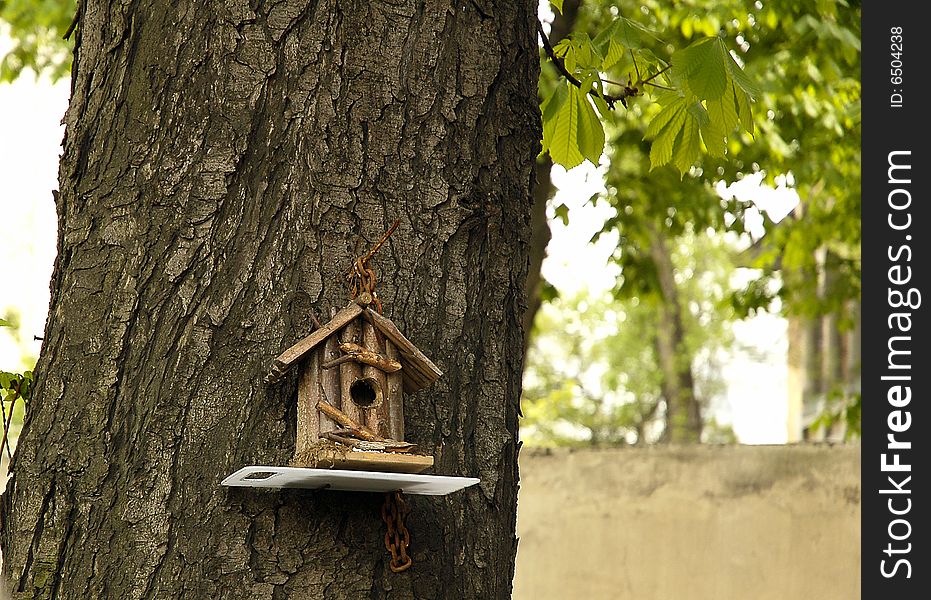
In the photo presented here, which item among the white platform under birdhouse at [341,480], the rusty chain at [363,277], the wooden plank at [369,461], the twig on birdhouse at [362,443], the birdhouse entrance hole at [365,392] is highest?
the rusty chain at [363,277]

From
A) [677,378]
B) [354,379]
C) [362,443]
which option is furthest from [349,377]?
[677,378]

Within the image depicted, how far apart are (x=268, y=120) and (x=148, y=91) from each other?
0.21 meters

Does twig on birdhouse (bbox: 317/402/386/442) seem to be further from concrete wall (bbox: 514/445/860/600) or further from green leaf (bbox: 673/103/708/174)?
concrete wall (bbox: 514/445/860/600)

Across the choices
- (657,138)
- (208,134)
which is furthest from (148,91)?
(657,138)

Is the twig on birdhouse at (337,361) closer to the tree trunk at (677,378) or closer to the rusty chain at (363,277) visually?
the rusty chain at (363,277)

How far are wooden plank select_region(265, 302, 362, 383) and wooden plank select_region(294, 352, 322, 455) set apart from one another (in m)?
0.03

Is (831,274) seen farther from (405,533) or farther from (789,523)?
(405,533)

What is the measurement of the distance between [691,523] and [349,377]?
4.19 m

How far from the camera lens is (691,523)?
548 centimetres

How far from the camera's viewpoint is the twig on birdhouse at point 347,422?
63.0 inches

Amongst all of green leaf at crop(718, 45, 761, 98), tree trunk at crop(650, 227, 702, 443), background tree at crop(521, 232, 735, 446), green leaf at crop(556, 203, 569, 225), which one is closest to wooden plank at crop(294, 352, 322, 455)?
green leaf at crop(718, 45, 761, 98)

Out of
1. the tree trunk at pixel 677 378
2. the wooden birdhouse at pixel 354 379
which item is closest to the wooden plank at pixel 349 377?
the wooden birdhouse at pixel 354 379

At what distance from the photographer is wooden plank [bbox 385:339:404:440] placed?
5.44 feet

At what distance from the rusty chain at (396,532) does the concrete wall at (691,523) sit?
4.02 m
